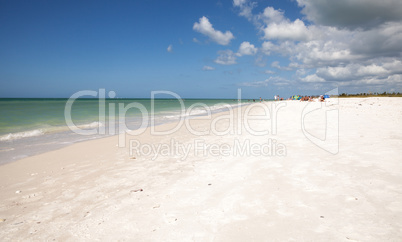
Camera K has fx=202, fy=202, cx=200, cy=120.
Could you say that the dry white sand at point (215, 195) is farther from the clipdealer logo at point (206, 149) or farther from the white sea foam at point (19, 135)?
the white sea foam at point (19, 135)

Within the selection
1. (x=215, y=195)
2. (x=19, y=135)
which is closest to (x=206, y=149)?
(x=215, y=195)

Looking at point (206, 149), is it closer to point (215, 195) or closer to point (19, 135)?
point (215, 195)

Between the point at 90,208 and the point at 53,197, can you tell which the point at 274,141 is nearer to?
the point at 90,208

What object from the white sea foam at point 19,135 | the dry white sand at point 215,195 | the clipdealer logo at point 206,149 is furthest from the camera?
the white sea foam at point 19,135

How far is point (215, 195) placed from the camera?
10.8 ft

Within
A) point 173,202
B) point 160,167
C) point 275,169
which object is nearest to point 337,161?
point 275,169

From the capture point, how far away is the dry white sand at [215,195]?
7.91 ft

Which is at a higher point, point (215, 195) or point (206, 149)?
point (206, 149)

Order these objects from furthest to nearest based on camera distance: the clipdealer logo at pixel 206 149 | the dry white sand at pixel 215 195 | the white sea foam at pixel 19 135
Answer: the white sea foam at pixel 19 135, the clipdealer logo at pixel 206 149, the dry white sand at pixel 215 195

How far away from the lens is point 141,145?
7402 mm

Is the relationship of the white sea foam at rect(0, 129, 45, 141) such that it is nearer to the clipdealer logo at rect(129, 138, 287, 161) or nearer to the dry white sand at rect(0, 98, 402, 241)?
the dry white sand at rect(0, 98, 402, 241)

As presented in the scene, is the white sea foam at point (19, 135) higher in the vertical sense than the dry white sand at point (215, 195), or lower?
higher

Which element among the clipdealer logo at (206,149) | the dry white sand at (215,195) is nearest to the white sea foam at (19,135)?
the dry white sand at (215,195)

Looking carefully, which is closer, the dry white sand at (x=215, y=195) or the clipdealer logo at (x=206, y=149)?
the dry white sand at (x=215, y=195)
